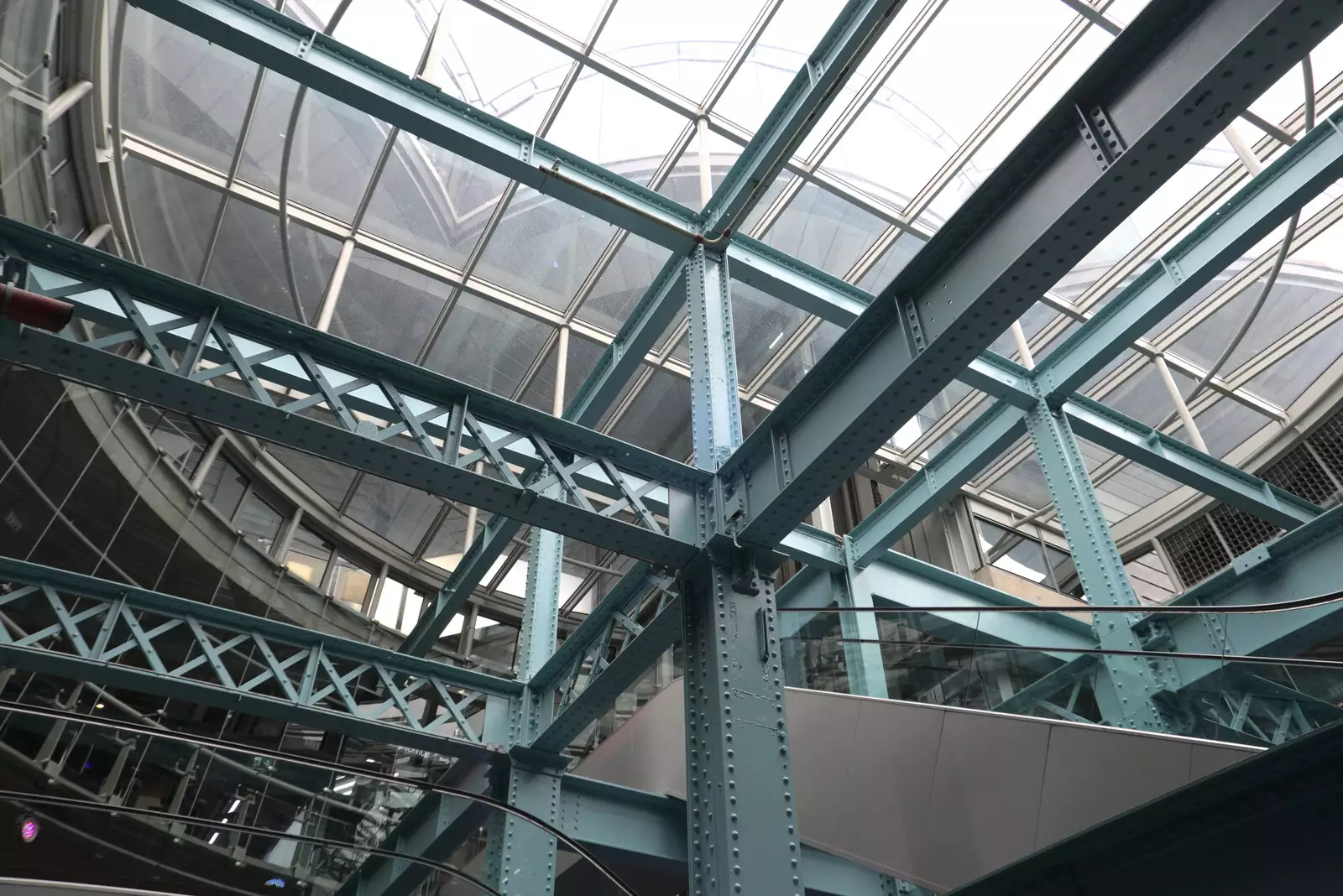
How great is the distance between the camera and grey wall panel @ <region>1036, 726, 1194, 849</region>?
22.1ft

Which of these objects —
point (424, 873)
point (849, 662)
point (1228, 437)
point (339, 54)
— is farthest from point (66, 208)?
point (1228, 437)

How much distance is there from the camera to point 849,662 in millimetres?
9227

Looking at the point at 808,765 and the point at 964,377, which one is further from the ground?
the point at 964,377

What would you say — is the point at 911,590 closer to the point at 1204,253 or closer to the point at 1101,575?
the point at 1101,575

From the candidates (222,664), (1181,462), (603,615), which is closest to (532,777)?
(603,615)

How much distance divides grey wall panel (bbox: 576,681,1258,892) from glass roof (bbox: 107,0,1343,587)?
24.3ft

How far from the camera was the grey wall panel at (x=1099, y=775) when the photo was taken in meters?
6.72

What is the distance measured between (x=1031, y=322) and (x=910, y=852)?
11651mm

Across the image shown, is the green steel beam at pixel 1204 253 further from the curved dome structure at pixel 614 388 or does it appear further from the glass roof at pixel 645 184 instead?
the glass roof at pixel 645 184

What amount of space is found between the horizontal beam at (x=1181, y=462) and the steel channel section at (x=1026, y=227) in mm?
6635

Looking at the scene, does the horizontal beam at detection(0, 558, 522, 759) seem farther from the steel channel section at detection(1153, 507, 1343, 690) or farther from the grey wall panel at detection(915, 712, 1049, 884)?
the steel channel section at detection(1153, 507, 1343, 690)

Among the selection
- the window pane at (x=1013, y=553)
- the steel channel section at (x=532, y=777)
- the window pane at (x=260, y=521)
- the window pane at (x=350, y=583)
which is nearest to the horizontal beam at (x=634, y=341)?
the steel channel section at (x=532, y=777)

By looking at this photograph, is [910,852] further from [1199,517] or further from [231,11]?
[1199,517]

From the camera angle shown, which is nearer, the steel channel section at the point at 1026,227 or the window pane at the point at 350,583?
the steel channel section at the point at 1026,227
